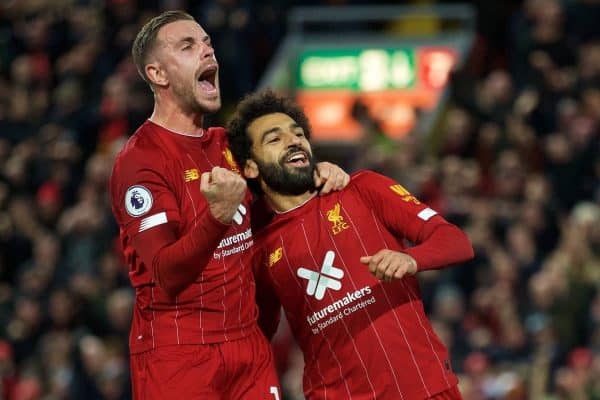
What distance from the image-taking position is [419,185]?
10992 mm

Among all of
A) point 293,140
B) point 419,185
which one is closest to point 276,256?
point 293,140

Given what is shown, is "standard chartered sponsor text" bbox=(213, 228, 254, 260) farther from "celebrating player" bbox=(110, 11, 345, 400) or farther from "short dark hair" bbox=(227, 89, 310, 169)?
"short dark hair" bbox=(227, 89, 310, 169)

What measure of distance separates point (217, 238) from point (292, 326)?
109 cm

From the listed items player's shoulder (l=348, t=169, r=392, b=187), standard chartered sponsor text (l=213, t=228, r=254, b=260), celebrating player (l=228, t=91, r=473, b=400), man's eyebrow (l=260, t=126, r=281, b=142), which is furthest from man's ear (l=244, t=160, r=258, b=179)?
player's shoulder (l=348, t=169, r=392, b=187)

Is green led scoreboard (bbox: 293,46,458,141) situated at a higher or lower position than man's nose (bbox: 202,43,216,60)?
higher

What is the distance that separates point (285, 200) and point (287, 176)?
0.50ft

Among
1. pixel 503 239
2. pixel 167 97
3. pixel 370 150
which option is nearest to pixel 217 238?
pixel 167 97

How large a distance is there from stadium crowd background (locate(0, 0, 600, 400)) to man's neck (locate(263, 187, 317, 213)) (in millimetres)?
3572

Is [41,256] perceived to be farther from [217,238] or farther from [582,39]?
[217,238]

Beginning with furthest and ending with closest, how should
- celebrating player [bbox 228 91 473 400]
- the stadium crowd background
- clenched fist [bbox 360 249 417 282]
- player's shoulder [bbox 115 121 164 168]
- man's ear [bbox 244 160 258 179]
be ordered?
the stadium crowd background, man's ear [bbox 244 160 258 179], celebrating player [bbox 228 91 473 400], player's shoulder [bbox 115 121 164 168], clenched fist [bbox 360 249 417 282]

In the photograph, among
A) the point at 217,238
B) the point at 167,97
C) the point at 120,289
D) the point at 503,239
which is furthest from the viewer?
the point at 120,289

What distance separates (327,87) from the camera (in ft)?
47.0

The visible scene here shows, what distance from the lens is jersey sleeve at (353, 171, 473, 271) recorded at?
18.5 feet

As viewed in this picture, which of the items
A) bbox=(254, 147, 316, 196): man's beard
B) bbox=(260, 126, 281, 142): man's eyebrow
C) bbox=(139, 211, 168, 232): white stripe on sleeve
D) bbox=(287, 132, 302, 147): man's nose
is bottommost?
bbox=(139, 211, 168, 232): white stripe on sleeve
